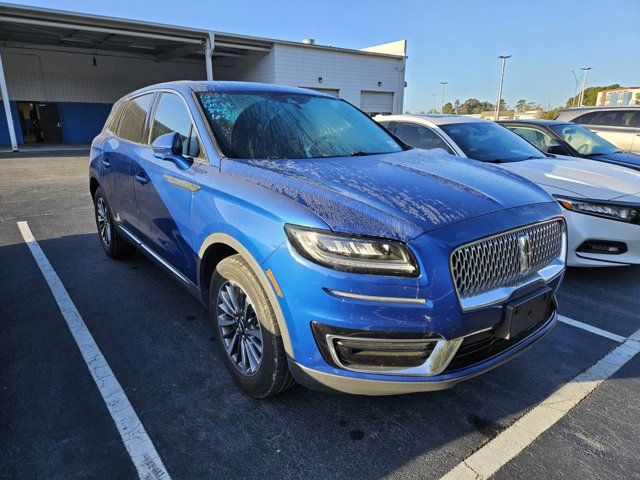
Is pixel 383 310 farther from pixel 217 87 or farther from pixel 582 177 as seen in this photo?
pixel 582 177

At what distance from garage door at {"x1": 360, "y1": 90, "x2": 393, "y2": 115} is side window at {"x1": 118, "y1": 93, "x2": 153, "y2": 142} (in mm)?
26154

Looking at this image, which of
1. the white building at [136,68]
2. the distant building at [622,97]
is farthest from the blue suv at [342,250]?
the distant building at [622,97]

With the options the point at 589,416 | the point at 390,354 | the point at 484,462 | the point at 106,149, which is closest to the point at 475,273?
the point at 390,354

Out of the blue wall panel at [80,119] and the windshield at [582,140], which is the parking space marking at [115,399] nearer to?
the windshield at [582,140]

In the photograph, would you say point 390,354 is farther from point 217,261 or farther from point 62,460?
point 62,460

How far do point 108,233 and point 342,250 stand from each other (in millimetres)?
3877

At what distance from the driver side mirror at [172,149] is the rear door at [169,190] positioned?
0.04 meters

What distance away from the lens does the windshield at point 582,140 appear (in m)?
6.80

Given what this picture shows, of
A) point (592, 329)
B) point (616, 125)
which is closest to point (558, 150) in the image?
point (592, 329)

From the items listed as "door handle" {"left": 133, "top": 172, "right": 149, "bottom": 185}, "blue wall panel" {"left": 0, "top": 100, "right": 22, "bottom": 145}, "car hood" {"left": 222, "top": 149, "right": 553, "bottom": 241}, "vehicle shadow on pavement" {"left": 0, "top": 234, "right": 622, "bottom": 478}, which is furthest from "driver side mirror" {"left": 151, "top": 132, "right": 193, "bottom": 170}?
"blue wall panel" {"left": 0, "top": 100, "right": 22, "bottom": 145}

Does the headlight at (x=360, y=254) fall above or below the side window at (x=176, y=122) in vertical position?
below

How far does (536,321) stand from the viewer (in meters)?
2.37

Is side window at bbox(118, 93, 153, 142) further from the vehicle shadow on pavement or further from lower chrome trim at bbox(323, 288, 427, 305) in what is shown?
lower chrome trim at bbox(323, 288, 427, 305)

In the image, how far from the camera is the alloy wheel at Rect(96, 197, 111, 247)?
190 inches
